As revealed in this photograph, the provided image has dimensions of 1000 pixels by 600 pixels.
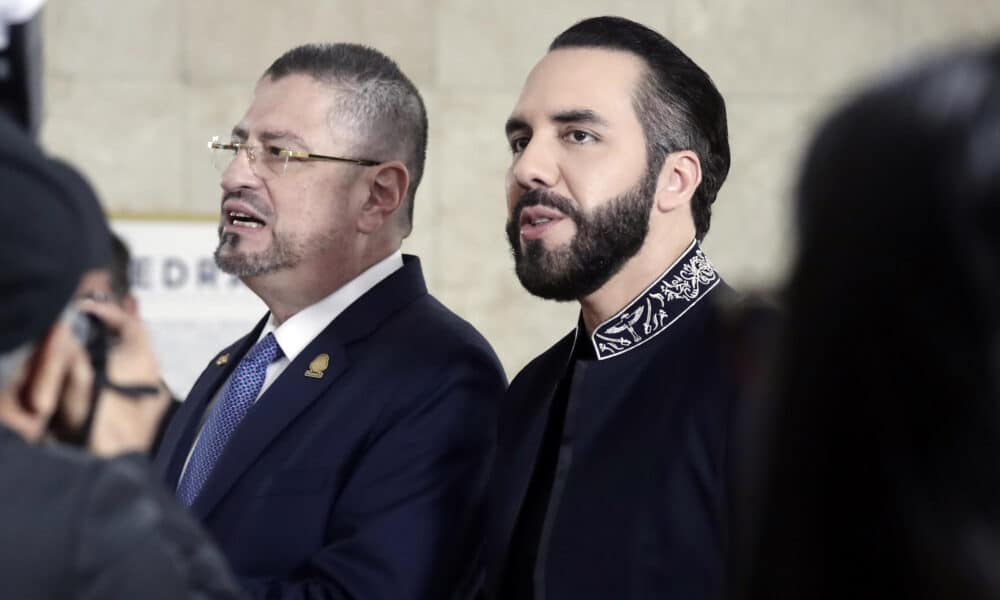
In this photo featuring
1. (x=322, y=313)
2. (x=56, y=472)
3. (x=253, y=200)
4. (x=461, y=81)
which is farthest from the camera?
(x=461, y=81)

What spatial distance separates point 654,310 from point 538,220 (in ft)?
0.78

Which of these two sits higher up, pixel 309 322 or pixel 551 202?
pixel 551 202

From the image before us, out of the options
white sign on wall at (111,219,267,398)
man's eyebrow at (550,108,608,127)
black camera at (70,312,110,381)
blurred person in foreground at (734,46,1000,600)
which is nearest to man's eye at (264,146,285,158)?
man's eyebrow at (550,108,608,127)

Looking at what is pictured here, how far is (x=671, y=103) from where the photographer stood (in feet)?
7.38

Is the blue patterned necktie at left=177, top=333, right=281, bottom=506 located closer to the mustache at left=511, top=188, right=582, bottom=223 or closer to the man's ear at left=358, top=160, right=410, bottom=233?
the man's ear at left=358, top=160, right=410, bottom=233

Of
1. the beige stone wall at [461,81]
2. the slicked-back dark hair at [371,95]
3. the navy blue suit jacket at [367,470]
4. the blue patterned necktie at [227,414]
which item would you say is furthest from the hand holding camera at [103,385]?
the beige stone wall at [461,81]

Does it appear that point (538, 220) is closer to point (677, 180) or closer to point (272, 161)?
point (677, 180)

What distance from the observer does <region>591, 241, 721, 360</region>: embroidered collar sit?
2.13 m

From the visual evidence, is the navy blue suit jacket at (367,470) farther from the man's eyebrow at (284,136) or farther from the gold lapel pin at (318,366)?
the man's eyebrow at (284,136)

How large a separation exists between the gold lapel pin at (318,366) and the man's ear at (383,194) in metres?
0.36

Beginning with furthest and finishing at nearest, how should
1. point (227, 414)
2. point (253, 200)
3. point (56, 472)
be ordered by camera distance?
point (253, 200)
point (227, 414)
point (56, 472)

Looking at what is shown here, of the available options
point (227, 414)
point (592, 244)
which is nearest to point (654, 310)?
point (592, 244)

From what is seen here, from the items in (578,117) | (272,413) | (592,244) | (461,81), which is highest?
(461,81)

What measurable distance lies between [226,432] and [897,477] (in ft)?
6.07
